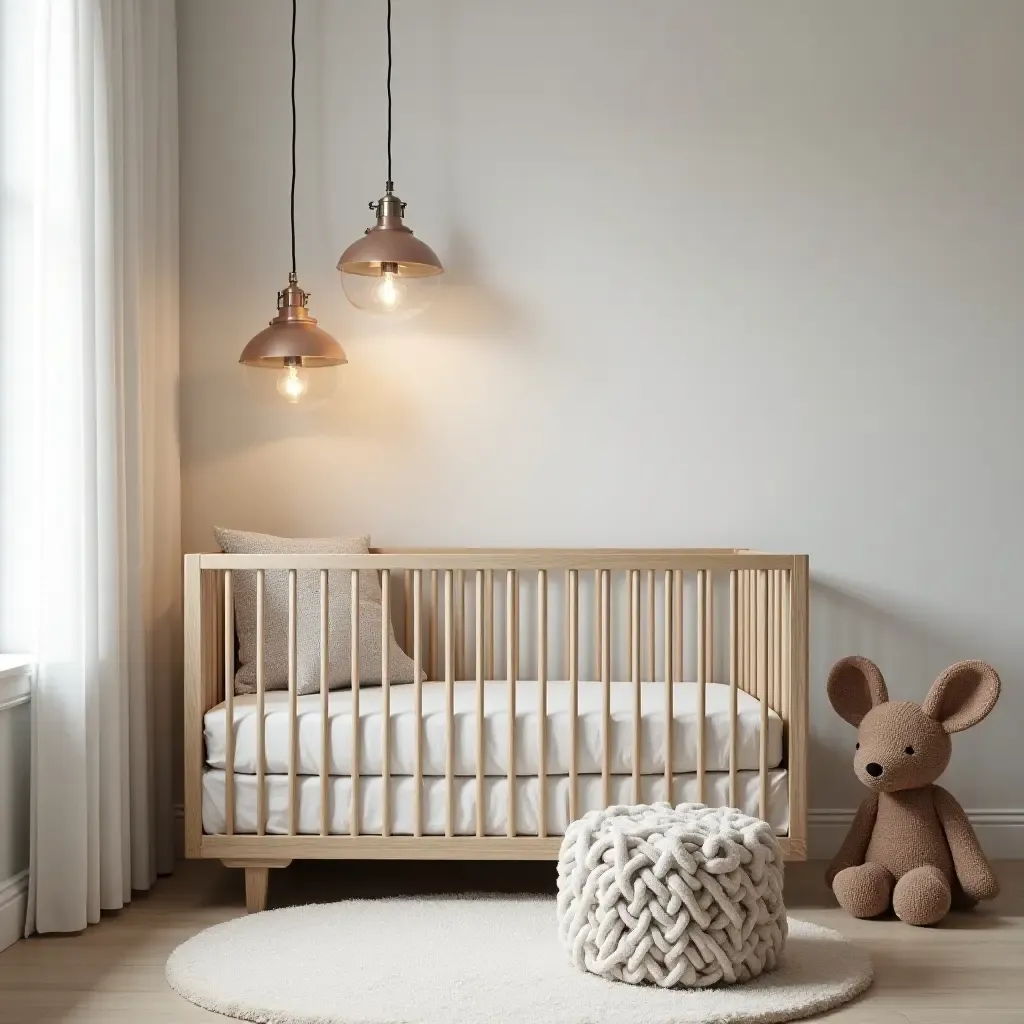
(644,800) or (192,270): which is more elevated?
(192,270)

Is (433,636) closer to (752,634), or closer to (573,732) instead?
(573,732)

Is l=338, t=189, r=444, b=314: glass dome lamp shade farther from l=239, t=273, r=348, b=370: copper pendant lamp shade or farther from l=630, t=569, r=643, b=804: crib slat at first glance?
l=630, t=569, r=643, b=804: crib slat

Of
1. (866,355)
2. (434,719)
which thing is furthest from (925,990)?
(866,355)

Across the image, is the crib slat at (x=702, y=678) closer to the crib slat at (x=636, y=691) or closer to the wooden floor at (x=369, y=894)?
the crib slat at (x=636, y=691)

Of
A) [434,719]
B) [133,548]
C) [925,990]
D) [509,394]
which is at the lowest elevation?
[925,990]

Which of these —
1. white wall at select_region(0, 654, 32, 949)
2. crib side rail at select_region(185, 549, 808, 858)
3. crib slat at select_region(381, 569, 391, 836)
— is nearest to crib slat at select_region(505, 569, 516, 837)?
crib side rail at select_region(185, 549, 808, 858)

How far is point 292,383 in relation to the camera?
9.53 ft

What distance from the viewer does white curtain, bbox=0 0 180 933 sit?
2.28 m

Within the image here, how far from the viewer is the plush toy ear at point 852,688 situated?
8.57 ft

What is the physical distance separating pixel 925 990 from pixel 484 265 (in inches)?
76.4

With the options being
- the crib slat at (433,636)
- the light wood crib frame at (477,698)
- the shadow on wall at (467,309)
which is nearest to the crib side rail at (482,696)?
the light wood crib frame at (477,698)

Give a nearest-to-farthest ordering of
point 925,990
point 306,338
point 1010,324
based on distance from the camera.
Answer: point 925,990, point 306,338, point 1010,324

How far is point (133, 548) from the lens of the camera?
8.35 ft

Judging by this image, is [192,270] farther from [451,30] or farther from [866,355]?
[866,355]
